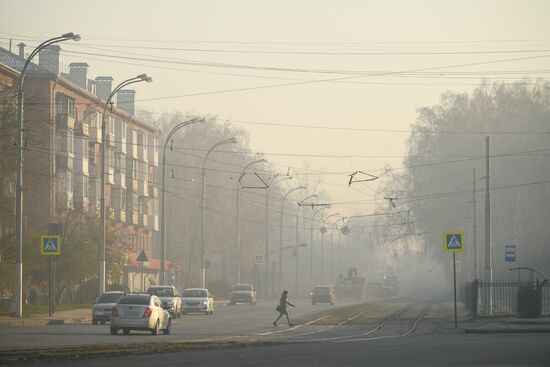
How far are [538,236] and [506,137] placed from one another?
8.06 meters

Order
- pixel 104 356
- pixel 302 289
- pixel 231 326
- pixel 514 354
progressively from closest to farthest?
pixel 104 356 < pixel 514 354 < pixel 231 326 < pixel 302 289

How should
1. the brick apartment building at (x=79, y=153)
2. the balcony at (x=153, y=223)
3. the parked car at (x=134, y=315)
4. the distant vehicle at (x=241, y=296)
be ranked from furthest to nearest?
the balcony at (x=153, y=223) → the distant vehicle at (x=241, y=296) → the brick apartment building at (x=79, y=153) → the parked car at (x=134, y=315)

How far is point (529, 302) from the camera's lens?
48906mm

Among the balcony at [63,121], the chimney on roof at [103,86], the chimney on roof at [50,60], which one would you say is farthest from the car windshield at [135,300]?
the chimney on roof at [103,86]

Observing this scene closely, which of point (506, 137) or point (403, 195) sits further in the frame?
point (403, 195)

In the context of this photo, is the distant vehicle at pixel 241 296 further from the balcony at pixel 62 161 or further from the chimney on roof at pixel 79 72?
the chimney on roof at pixel 79 72

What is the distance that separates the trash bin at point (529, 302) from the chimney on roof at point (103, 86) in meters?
60.4

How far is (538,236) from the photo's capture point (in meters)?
86.4

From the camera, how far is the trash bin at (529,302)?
160 ft

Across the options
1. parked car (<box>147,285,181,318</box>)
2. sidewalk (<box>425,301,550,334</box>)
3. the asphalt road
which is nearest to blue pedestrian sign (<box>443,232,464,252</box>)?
sidewalk (<box>425,301,550,334</box>)

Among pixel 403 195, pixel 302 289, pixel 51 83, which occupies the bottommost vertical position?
pixel 302 289

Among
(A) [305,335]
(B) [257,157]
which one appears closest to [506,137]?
(B) [257,157]

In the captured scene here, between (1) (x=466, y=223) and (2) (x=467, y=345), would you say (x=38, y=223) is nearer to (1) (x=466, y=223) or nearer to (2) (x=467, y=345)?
(1) (x=466, y=223)

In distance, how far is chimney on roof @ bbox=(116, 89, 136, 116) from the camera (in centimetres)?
10594
